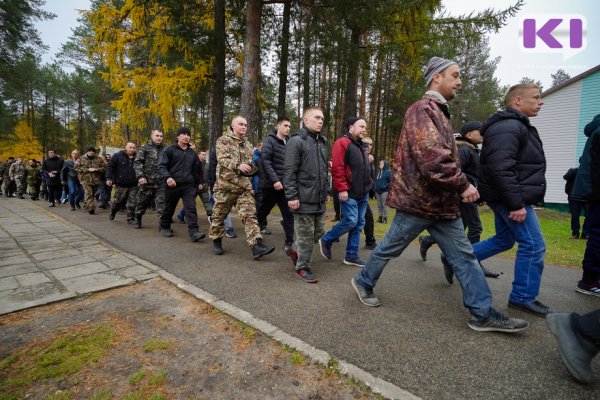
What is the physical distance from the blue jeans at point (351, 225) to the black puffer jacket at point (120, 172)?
19.1 feet

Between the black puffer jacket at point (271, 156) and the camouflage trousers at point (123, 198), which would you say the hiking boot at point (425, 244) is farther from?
the camouflage trousers at point (123, 198)

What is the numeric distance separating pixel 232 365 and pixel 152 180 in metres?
6.08

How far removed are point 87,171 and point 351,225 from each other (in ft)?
30.1

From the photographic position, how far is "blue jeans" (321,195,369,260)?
4.31 metres

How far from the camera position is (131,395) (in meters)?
1.76

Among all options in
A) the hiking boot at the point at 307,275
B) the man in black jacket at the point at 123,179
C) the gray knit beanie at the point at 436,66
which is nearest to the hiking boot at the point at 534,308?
the hiking boot at the point at 307,275

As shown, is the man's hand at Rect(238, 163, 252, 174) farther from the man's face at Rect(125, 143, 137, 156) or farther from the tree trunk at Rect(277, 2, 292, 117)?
the tree trunk at Rect(277, 2, 292, 117)

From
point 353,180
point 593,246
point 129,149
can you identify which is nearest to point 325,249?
point 353,180

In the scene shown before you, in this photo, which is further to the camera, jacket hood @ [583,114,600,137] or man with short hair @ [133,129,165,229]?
man with short hair @ [133,129,165,229]

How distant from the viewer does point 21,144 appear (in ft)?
122

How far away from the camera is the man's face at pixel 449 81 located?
2619mm

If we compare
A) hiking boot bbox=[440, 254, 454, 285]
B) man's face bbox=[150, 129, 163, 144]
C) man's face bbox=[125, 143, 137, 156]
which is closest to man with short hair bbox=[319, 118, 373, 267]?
hiking boot bbox=[440, 254, 454, 285]

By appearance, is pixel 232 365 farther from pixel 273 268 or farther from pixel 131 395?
pixel 273 268

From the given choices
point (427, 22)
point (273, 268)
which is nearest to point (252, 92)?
point (427, 22)
